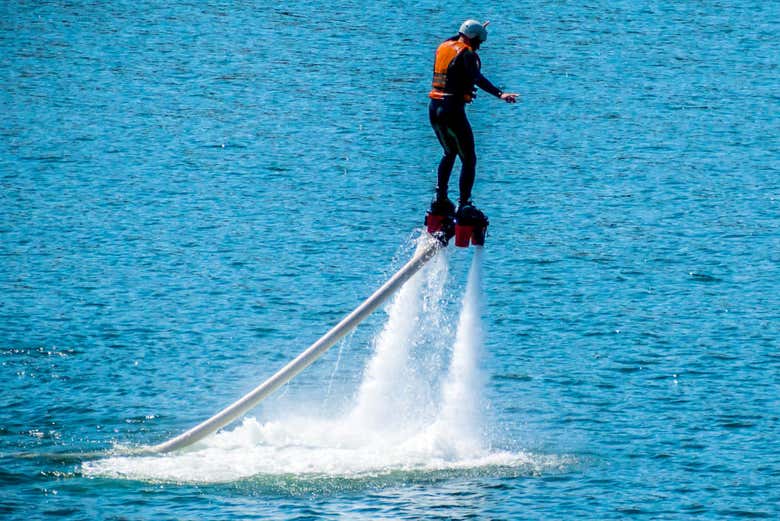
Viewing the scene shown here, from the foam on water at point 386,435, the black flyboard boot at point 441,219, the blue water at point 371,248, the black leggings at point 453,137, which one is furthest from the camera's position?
the blue water at point 371,248

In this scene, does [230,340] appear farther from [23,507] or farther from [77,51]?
[77,51]

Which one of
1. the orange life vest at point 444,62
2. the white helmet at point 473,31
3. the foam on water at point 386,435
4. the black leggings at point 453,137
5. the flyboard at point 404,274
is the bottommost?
the foam on water at point 386,435

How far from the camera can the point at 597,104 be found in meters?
60.2

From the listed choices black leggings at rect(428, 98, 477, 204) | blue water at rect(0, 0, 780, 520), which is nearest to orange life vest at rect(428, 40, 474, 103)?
black leggings at rect(428, 98, 477, 204)

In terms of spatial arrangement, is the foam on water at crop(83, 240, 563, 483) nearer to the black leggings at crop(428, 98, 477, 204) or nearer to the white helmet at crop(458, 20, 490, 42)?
the black leggings at crop(428, 98, 477, 204)

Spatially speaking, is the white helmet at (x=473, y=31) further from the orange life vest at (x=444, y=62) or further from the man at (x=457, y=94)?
the orange life vest at (x=444, y=62)

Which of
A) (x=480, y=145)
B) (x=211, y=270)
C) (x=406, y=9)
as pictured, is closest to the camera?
(x=211, y=270)

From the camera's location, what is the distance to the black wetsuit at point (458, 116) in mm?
25641

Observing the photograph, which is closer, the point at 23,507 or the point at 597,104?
the point at 23,507

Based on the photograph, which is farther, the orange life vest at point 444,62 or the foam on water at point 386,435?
the foam on water at point 386,435

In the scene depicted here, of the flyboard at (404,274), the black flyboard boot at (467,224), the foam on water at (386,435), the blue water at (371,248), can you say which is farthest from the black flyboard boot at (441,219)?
the blue water at (371,248)

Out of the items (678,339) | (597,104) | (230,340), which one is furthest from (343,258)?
(597,104)

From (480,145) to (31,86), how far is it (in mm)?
18390

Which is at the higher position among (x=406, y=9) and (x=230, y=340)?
(x=406, y=9)
